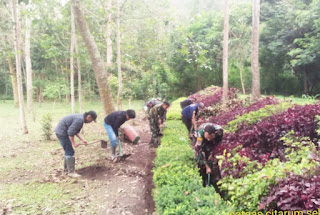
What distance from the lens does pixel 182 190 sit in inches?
148

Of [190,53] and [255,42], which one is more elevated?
[255,42]

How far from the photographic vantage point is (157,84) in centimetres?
1953

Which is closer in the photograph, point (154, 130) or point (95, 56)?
point (154, 130)

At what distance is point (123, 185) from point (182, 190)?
1909 mm

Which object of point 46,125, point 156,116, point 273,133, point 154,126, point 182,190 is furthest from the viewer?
point 46,125

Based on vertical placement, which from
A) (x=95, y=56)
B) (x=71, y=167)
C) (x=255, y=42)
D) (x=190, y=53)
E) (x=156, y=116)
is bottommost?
(x=71, y=167)

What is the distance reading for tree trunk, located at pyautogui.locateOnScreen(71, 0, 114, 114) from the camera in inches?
301

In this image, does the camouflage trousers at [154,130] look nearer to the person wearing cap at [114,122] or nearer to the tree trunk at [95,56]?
the person wearing cap at [114,122]

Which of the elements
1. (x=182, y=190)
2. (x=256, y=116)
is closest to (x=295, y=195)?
(x=182, y=190)

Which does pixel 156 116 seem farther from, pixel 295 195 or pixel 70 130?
pixel 295 195

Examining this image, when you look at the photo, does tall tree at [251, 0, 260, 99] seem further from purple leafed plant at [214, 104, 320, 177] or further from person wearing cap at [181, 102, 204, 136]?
purple leafed plant at [214, 104, 320, 177]

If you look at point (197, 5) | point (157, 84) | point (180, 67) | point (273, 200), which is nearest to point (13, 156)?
point (273, 200)

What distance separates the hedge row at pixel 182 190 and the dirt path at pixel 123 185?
18.5 inches

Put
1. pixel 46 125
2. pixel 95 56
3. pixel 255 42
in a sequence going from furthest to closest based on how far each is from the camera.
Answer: pixel 255 42, pixel 46 125, pixel 95 56
